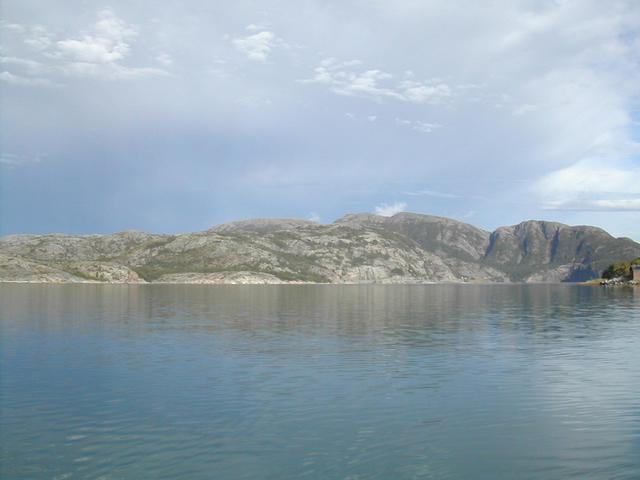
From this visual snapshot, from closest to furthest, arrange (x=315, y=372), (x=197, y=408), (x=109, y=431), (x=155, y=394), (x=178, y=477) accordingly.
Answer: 1. (x=178, y=477)
2. (x=109, y=431)
3. (x=197, y=408)
4. (x=155, y=394)
5. (x=315, y=372)

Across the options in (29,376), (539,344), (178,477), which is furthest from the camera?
(539,344)

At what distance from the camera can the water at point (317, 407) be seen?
30078 mm

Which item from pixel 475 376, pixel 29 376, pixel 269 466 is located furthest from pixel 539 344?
pixel 29 376

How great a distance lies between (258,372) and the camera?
54688 millimetres

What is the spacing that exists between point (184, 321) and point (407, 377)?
67.6 metres

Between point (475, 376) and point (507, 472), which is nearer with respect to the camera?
point (507, 472)

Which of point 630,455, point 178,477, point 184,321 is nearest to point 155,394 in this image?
point 178,477

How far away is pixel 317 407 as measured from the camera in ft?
137

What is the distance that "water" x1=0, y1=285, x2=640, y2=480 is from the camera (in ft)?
98.7

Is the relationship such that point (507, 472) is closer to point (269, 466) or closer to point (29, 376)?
point (269, 466)

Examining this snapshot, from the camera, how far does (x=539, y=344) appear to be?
7819 cm

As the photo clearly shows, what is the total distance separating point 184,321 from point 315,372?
61.4m

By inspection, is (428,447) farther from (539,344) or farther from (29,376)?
(539,344)

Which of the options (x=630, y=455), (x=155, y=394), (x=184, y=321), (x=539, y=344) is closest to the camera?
(x=630, y=455)
